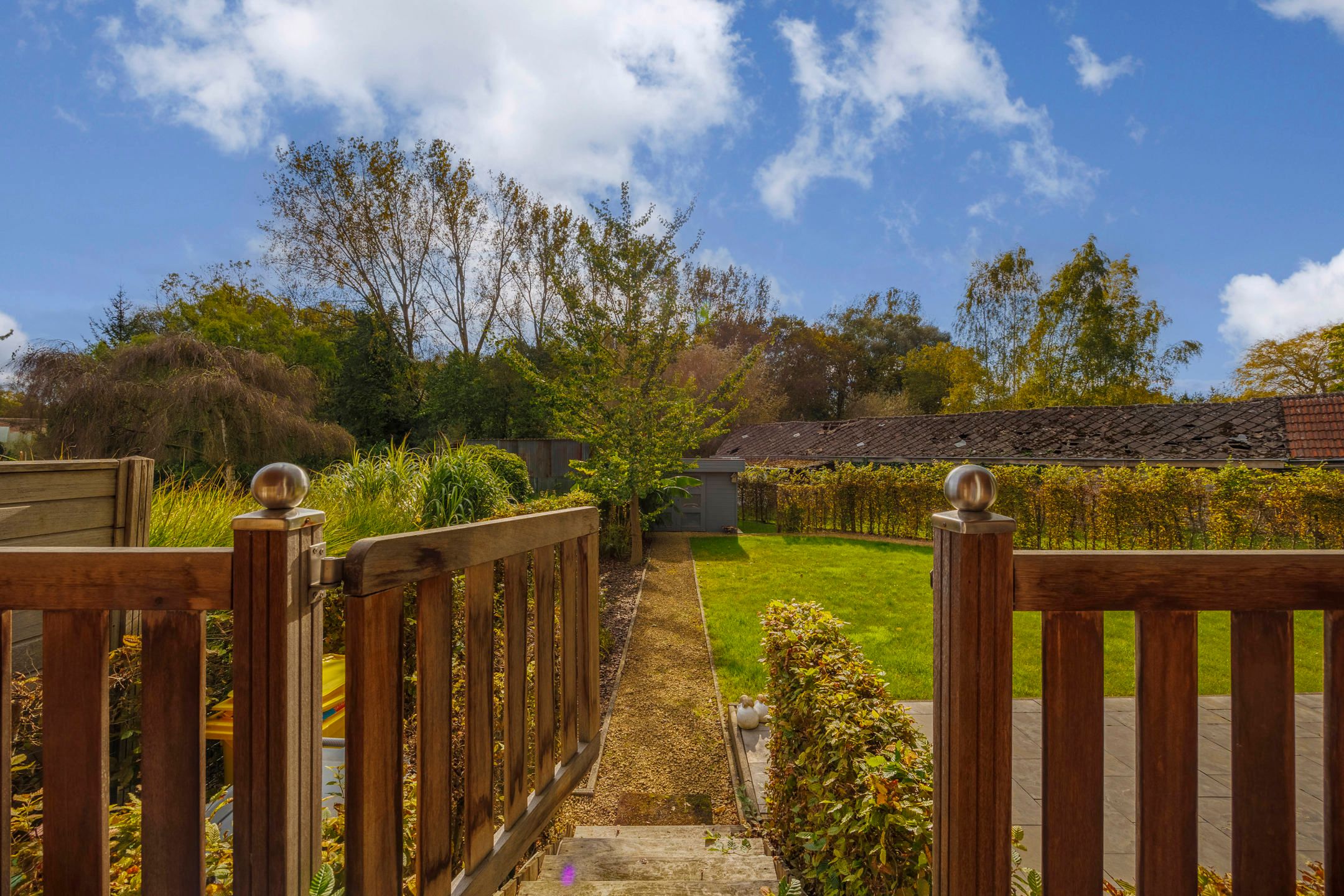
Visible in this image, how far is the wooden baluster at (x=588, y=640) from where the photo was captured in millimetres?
1889

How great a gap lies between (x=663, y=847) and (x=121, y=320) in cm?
2186

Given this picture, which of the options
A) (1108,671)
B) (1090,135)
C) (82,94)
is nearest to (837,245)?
(1090,135)

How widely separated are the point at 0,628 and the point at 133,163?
982cm

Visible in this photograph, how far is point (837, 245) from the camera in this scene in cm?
1625

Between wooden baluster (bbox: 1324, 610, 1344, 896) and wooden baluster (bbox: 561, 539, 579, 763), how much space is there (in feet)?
5.44

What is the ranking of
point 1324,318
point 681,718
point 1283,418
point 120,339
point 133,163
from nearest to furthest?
point 681,718 < point 133,163 < point 1283,418 < point 120,339 < point 1324,318

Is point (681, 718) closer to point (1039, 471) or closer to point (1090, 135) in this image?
point (1039, 471)

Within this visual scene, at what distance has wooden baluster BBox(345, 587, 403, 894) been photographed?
95 cm

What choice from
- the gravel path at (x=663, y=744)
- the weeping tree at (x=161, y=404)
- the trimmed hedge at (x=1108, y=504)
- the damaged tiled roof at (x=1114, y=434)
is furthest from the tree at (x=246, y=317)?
the damaged tiled roof at (x=1114, y=434)

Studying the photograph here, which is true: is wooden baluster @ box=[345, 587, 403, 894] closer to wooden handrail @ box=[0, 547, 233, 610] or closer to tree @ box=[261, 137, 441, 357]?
wooden handrail @ box=[0, 547, 233, 610]

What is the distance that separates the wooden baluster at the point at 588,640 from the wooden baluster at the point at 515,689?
0.38 m

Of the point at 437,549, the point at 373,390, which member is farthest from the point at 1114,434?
the point at 373,390

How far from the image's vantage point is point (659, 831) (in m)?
2.53

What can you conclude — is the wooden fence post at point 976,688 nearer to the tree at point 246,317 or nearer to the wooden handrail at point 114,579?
the wooden handrail at point 114,579
